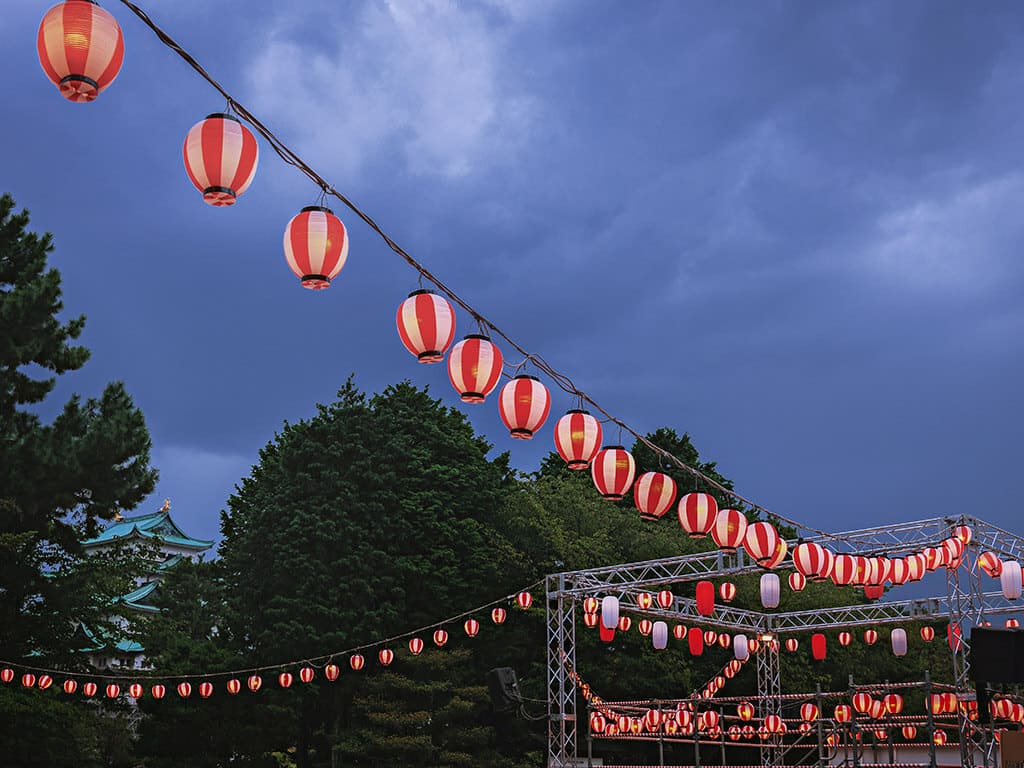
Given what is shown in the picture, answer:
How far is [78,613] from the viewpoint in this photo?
→ 59.2 feet

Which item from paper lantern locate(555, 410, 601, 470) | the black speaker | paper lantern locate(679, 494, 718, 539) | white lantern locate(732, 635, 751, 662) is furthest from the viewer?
white lantern locate(732, 635, 751, 662)

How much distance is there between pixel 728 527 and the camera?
11516 mm

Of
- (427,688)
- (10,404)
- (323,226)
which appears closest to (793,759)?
(427,688)

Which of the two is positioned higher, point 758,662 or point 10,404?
point 10,404

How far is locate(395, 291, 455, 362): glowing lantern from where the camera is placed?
6.73 m

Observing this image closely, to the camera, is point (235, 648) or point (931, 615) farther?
point (235, 648)

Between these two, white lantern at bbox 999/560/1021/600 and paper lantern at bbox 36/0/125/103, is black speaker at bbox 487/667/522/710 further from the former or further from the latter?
paper lantern at bbox 36/0/125/103

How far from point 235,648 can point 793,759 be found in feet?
46.6

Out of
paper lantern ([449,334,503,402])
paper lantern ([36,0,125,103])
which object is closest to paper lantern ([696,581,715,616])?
paper lantern ([449,334,503,402])

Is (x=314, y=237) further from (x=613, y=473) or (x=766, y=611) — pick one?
(x=766, y=611)

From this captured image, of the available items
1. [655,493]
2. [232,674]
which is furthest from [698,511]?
[232,674]

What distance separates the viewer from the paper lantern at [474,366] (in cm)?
732

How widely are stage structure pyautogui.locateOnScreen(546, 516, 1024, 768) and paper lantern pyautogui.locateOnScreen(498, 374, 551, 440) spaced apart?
6.36 m

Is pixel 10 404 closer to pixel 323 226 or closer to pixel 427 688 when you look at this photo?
pixel 427 688
